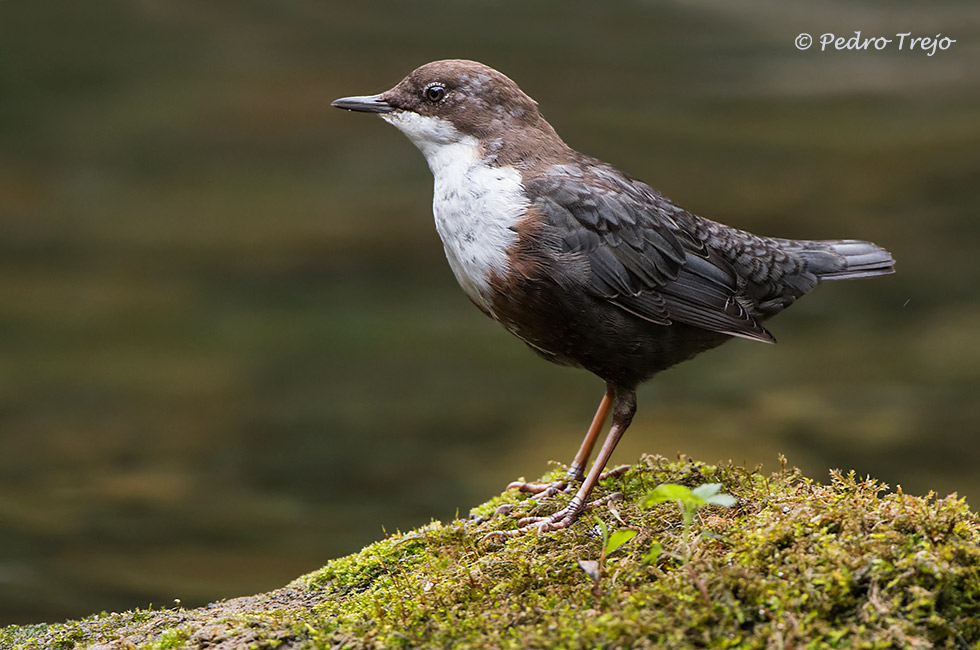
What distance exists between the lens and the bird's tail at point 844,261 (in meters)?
3.60

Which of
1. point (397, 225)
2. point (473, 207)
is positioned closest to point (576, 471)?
point (473, 207)

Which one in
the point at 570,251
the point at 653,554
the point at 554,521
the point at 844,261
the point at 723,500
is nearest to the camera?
the point at 723,500

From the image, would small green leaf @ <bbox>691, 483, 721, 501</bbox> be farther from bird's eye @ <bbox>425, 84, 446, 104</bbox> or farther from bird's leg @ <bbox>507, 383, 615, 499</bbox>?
bird's eye @ <bbox>425, 84, 446, 104</bbox>

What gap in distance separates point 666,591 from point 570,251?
1.32m

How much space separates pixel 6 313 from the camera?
292 inches

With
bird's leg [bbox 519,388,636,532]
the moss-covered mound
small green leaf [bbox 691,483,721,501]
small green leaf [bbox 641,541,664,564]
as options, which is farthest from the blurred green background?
small green leaf [bbox 691,483,721,501]

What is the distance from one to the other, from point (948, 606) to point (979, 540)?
0.23m

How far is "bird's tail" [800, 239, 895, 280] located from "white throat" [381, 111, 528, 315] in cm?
125

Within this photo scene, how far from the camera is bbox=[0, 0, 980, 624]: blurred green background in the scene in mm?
6734

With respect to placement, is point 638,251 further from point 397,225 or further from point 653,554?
point 397,225

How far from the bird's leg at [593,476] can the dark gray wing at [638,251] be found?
306mm

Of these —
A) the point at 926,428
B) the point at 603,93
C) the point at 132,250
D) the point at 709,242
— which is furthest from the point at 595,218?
the point at 132,250

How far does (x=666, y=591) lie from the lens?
2.05m

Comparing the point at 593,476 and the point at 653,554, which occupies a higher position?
Answer: the point at 593,476
